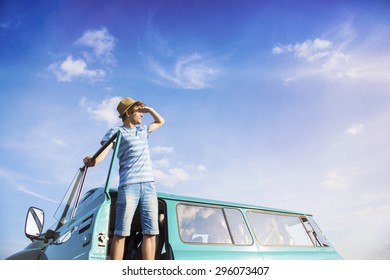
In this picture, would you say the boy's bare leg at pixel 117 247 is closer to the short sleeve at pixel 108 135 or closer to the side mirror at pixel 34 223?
the short sleeve at pixel 108 135

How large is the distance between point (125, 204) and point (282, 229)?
2.40 metres

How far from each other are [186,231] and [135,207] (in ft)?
→ 2.30

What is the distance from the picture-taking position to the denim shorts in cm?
267

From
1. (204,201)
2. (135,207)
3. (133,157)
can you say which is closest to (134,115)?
(133,157)

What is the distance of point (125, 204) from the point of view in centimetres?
270

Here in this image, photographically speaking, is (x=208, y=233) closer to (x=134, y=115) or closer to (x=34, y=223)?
(x=134, y=115)

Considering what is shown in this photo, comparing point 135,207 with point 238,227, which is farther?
point 238,227

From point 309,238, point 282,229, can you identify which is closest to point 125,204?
point 282,229

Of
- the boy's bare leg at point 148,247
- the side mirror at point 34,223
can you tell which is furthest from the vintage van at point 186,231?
the boy's bare leg at point 148,247

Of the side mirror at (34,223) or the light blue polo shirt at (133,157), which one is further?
the side mirror at (34,223)

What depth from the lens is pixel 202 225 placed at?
338cm

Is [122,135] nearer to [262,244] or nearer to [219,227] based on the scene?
[219,227]

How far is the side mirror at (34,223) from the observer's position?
12.2ft

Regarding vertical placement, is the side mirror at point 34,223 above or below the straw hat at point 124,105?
below
